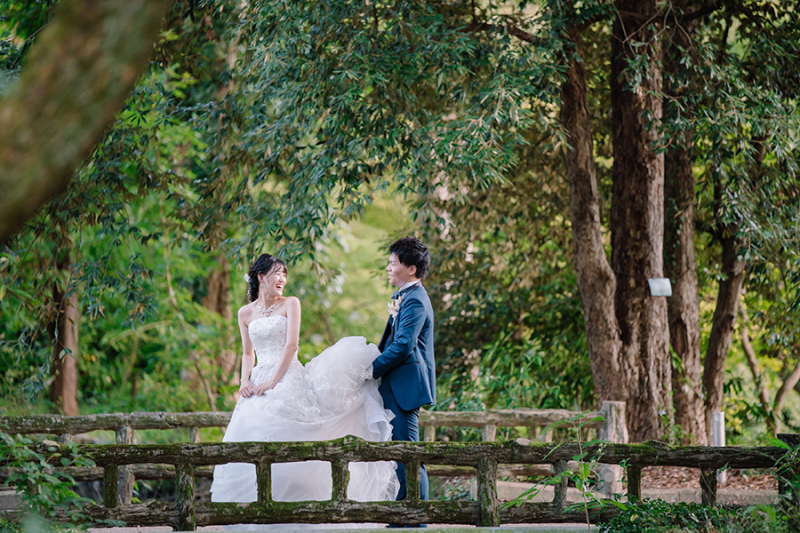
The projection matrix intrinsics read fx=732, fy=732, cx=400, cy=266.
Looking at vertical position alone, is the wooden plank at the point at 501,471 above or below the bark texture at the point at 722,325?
below

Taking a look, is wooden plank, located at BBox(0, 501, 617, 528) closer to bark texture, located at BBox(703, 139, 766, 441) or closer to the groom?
the groom

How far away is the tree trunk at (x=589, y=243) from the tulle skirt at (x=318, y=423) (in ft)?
12.2

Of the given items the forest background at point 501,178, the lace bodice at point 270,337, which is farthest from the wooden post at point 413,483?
the forest background at point 501,178

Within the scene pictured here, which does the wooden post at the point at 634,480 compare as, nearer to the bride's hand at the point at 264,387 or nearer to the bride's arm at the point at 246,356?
the bride's hand at the point at 264,387

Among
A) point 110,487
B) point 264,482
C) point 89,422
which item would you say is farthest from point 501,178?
point 89,422

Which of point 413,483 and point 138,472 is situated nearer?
point 413,483

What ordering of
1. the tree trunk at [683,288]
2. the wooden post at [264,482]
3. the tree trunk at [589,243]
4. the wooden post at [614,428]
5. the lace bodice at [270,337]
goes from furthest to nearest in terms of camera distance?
1. the tree trunk at [683,288]
2. the tree trunk at [589,243]
3. the wooden post at [614,428]
4. the lace bodice at [270,337]
5. the wooden post at [264,482]

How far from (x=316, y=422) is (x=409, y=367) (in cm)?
81

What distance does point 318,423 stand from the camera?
17.6ft

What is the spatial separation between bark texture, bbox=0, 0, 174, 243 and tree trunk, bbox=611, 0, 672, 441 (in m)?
7.03

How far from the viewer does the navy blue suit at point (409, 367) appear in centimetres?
517

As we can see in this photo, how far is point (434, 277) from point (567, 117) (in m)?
3.71

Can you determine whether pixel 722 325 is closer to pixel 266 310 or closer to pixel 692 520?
pixel 692 520

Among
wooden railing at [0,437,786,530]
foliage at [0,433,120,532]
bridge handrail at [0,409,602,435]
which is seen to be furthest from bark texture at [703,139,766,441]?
foliage at [0,433,120,532]
